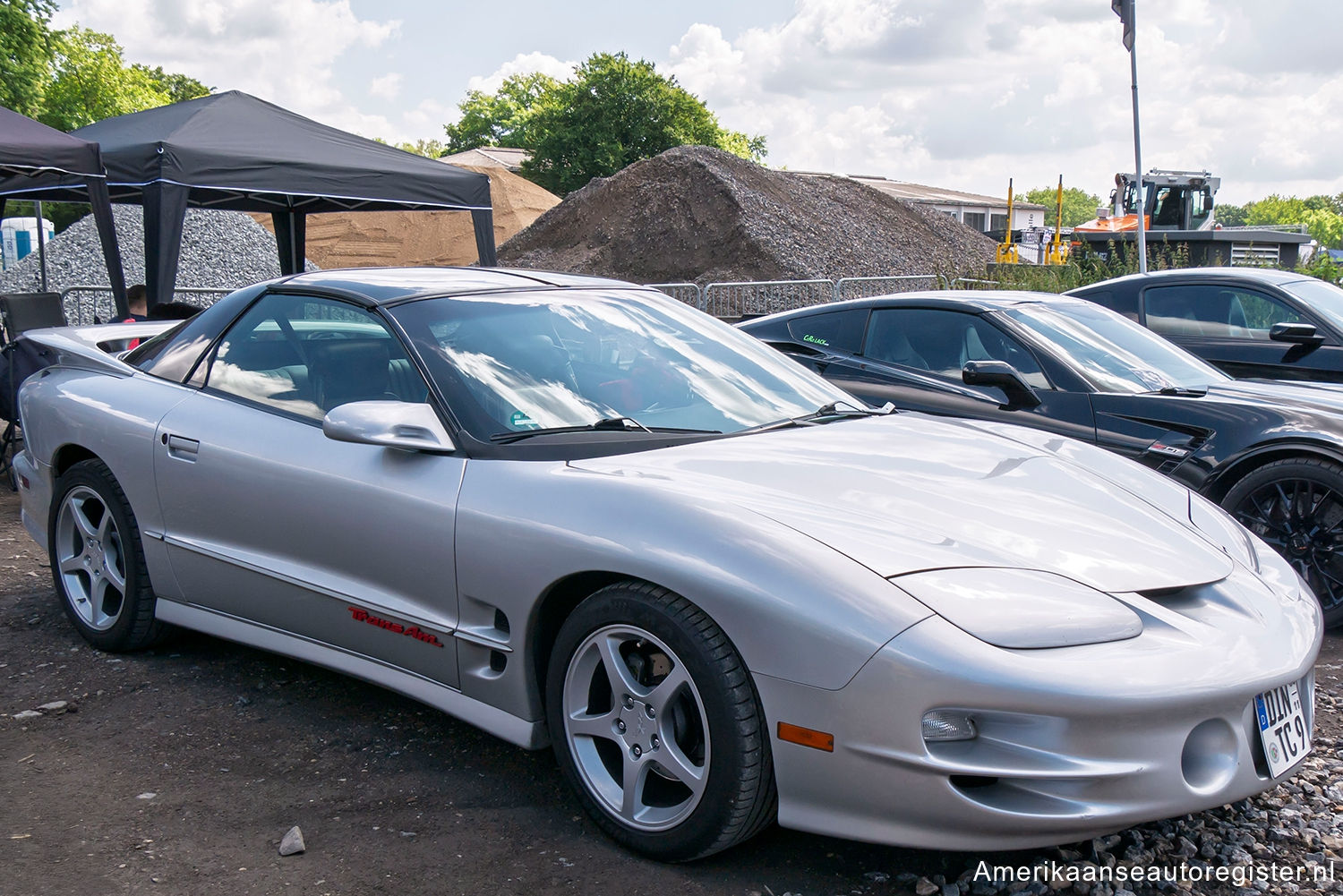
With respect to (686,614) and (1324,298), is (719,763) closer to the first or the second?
(686,614)

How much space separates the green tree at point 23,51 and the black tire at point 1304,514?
35716mm

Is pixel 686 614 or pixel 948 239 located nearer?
pixel 686 614

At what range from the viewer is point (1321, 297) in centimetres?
704

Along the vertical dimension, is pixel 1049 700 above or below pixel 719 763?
above

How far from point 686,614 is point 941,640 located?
56 centimetres

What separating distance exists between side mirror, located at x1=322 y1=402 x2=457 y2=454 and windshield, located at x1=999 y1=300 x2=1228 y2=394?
11.5ft

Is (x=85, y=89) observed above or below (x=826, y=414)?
above

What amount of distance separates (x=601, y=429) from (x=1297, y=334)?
5313 mm

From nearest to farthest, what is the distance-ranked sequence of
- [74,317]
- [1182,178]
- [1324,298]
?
[1324,298], [74,317], [1182,178]

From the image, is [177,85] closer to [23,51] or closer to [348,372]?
[23,51]

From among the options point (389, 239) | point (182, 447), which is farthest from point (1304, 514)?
point (389, 239)

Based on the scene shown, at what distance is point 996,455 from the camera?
3266 mm

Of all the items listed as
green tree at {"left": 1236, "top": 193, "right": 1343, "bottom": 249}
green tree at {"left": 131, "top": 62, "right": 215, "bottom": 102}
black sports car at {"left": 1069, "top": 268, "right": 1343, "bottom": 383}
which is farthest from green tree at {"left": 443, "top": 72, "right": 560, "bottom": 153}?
black sports car at {"left": 1069, "top": 268, "right": 1343, "bottom": 383}

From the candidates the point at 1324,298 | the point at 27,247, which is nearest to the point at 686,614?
the point at 1324,298
